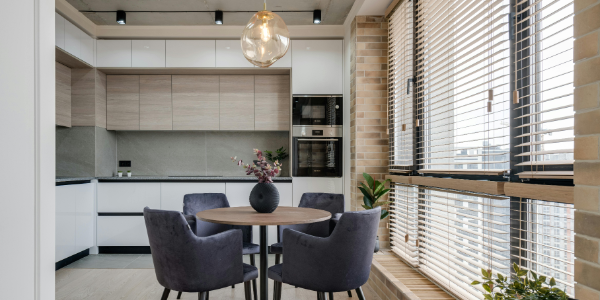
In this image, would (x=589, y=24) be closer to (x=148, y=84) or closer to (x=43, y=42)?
(x=43, y=42)

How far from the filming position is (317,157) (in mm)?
4363

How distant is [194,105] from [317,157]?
1668 millimetres

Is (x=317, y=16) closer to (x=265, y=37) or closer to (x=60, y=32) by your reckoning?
(x=265, y=37)

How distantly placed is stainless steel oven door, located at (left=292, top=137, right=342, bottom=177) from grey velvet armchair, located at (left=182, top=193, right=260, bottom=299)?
130cm

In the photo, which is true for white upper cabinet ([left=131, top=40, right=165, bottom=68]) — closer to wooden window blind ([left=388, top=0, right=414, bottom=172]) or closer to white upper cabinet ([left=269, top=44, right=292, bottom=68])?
white upper cabinet ([left=269, top=44, right=292, bottom=68])

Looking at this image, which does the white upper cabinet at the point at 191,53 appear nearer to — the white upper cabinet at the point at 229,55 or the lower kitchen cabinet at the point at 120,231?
the white upper cabinet at the point at 229,55

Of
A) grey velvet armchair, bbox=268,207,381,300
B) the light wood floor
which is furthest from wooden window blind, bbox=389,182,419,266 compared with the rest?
grey velvet armchair, bbox=268,207,381,300

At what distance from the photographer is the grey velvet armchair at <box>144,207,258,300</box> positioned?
2.00m

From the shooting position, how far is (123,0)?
12.1 feet

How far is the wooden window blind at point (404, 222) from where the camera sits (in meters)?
3.04

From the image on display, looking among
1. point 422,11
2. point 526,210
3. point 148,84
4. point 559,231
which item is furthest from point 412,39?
point 148,84

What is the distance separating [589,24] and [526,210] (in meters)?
0.89

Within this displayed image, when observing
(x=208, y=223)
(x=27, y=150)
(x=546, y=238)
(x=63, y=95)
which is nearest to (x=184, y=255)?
(x=208, y=223)

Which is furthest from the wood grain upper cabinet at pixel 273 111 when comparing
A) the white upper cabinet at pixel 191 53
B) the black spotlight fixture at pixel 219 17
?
the black spotlight fixture at pixel 219 17
